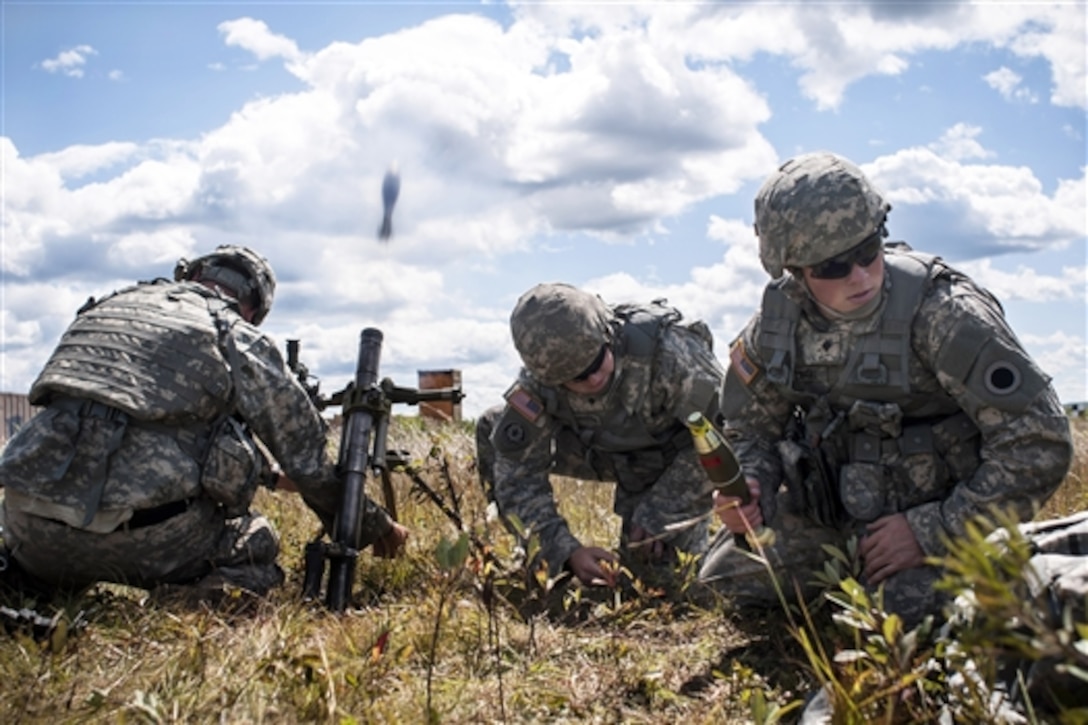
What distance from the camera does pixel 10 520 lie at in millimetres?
4871

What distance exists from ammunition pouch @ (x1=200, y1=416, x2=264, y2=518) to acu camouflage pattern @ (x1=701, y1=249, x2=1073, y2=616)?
2.05m

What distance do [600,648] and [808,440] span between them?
1.20 metres

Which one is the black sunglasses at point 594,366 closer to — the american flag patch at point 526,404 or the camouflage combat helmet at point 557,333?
the camouflage combat helmet at point 557,333

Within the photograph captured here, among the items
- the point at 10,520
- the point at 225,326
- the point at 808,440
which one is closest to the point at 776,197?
the point at 808,440

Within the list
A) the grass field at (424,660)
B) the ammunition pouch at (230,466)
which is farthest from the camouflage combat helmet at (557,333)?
the ammunition pouch at (230,466)

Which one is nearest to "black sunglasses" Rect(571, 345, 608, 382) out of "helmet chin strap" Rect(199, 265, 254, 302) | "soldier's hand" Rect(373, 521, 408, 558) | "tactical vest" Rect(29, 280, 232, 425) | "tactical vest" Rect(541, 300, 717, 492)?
"tactical vest" Rect(541, 300, 717, 492)

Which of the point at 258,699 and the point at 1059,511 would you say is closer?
the point at 258,699

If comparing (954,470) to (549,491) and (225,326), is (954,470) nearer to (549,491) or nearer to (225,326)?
(549,491)

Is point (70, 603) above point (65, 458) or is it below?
below

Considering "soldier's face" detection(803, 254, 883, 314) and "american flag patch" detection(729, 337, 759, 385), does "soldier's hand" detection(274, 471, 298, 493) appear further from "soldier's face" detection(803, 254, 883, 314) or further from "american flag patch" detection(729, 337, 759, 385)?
"soldier's face" detection(803, 254, 883, 314)

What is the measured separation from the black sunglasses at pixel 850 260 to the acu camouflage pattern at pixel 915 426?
173mm

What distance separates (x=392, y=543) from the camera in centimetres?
547

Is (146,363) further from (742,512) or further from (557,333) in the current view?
(742,512)

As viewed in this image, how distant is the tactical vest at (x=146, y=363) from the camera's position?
4.67m
